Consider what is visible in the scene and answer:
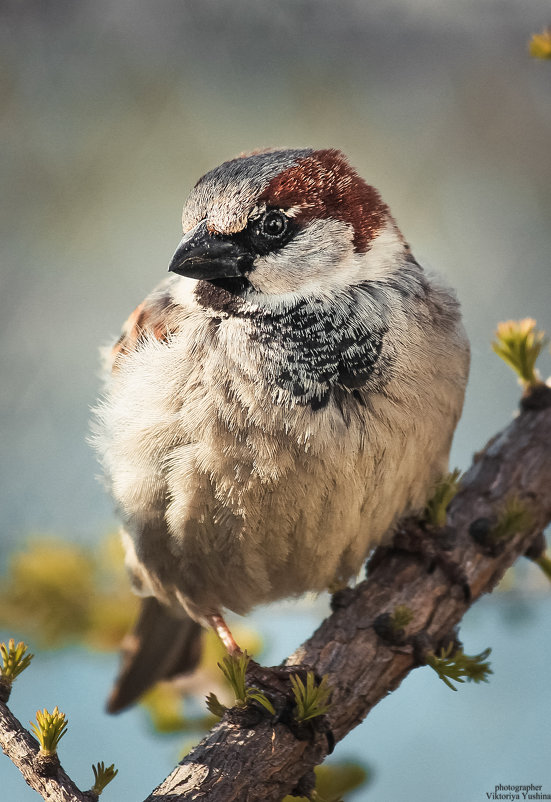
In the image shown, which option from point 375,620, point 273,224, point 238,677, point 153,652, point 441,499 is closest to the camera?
point 238,677

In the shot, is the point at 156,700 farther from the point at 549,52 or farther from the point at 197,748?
the point at 549,52

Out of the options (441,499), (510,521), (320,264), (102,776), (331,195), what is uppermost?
(331,195)

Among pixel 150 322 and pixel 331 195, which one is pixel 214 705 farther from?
pixel 331 195

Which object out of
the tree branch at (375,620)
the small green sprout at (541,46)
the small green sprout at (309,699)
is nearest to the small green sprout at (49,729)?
the tree branch at (375,620)

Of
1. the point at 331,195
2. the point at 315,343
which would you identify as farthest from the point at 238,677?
the point at 331,195

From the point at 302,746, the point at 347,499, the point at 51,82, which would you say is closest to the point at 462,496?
the point at 347,499

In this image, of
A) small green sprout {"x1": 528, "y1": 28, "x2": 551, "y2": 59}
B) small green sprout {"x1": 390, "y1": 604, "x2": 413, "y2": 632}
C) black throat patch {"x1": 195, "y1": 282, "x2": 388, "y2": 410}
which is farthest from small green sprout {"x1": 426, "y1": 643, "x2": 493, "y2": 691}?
small green sprout {"x1": 528, "y1": 28, "x2": 551, "y2": 59}
